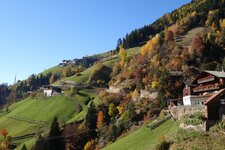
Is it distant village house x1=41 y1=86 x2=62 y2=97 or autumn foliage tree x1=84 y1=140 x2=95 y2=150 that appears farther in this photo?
distant village house x1=41 y1=86 x2=62 y2=97

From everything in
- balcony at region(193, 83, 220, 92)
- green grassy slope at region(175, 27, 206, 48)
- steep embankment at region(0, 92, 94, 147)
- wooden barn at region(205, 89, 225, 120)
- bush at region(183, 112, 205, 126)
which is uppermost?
green grassy slope at region(175, 27, 206, 48)

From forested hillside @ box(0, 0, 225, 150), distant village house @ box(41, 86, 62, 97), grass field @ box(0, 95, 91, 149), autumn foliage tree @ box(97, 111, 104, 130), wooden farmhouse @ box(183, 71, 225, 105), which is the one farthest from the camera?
distant village house @ box(41, 86, 62, 97)

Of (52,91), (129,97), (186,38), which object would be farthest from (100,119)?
(186,38)

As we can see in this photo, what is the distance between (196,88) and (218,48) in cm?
6805

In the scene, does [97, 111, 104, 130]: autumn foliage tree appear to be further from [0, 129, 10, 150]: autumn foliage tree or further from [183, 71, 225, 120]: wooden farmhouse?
[183, 71, 225, 120]: wooden farmhouse

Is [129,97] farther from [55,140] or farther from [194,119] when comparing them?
[194,119]

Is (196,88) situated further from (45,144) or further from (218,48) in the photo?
(218,48)

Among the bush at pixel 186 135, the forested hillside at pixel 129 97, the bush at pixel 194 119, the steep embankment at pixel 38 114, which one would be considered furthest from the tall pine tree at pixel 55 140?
the bush at pixel 186 135

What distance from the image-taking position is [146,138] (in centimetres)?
6931

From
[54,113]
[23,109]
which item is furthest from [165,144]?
[23,109]

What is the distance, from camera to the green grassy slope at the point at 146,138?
63.4m

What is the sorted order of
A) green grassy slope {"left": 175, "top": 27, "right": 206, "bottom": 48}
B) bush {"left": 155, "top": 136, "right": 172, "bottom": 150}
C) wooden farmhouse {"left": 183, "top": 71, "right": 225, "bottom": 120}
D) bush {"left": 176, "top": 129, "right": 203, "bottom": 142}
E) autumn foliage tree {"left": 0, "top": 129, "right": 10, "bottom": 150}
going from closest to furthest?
1. bush {"left": 176, "top": 129, "right": 203, "bottom": 142}
2. wooden farmhouse {"left": 183, "top": 71, "right": 225, "bottom": 120}
3. bush {"left": 155, "top": 136, "right": 172, "bottom": 150}
4. autumn foliage tree {"left": 0, "top": 129, "right": 10, "bottom": 150}
5. green grassy slope {"left": 175, "top": 27, "right": 206, "bottom": 48}

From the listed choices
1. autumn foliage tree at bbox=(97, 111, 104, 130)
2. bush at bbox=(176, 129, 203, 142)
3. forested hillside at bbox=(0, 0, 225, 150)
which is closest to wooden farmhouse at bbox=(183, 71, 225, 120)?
bush at bbox=(176, 129, 203, 142)

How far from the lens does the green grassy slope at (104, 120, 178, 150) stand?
63425mm
